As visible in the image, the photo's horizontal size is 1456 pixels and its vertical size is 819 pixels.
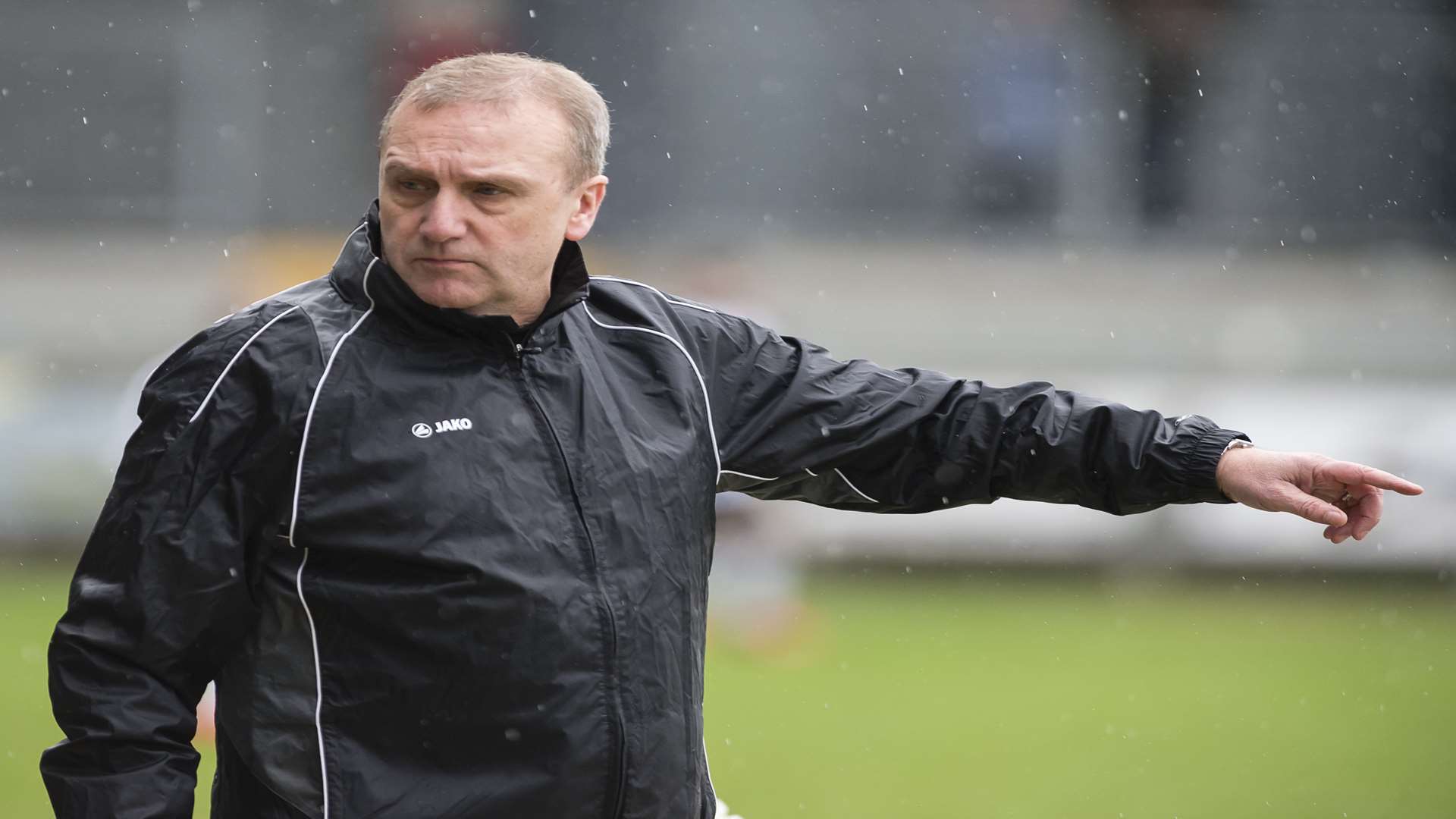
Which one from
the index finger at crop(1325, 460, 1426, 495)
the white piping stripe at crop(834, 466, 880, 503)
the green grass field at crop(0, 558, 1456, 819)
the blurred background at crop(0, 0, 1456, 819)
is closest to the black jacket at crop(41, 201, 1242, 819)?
the white piping stripe at crop(834, 466, 880, 503)

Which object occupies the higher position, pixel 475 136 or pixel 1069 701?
pixel 475 136

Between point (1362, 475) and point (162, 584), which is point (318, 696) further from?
point (1362, 475)

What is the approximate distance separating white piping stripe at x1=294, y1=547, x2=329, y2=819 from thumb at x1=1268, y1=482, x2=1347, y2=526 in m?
1.41

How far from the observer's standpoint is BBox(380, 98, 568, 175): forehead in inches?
90.9

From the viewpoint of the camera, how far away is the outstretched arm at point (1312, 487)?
2496 millimetres

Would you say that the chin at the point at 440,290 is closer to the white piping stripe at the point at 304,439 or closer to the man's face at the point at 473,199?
the man's face at the point at 473,199

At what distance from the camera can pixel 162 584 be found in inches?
83.4

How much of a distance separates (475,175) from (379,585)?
59 centimetres

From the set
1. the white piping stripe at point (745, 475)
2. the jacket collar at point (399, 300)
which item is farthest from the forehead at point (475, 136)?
the white piping stripe at point (745, 475)

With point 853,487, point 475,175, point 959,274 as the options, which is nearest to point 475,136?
point 475,175

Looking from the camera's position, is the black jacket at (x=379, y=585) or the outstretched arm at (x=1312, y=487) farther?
the outstretched arm at (x=1312, y=487)

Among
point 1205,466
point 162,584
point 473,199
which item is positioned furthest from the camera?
point 1205,466

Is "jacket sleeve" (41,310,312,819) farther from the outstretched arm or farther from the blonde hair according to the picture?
the outstretched arm

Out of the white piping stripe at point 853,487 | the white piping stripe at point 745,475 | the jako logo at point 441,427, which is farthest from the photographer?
the white piping stripe at point 853,487
